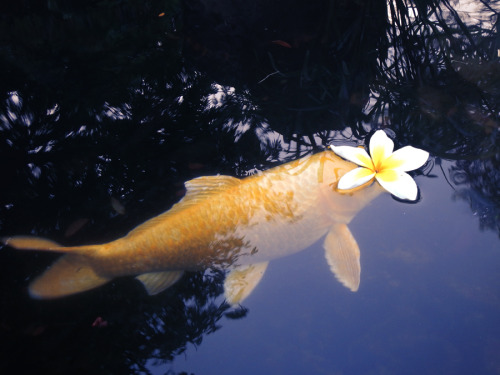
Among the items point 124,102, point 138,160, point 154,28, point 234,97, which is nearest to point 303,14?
point 234,97

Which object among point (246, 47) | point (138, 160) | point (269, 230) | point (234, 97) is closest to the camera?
point (269, 230)

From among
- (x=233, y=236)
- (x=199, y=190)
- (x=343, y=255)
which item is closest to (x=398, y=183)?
(x=343, y=255)

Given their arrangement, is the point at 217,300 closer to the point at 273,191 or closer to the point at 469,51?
the point at 273,191

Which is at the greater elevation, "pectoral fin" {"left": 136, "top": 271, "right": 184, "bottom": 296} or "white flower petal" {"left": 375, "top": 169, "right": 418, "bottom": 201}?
"white flower petal" {"left": 375, "top": 169, "right": 418, "bottom": 201}

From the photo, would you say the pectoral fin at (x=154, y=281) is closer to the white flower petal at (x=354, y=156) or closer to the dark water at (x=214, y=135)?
the dark water at (x=214, y=135)

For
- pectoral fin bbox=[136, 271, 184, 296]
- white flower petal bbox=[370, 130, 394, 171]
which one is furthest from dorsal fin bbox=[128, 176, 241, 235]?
white flower petal bbox=[370, 130, 394, 171]

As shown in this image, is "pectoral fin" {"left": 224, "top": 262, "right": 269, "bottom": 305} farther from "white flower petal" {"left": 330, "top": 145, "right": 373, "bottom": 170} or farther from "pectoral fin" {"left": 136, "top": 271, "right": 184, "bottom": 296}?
"white flower petal" {"left": 330, "top": 145, "right": 373, "bottom": 170}
